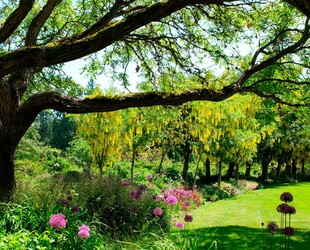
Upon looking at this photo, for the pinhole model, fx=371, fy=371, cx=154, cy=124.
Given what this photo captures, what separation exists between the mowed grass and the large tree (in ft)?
8.20

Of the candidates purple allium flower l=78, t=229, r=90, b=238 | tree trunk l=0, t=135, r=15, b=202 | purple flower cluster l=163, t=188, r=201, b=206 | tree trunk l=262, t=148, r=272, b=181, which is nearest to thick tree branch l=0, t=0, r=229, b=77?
purple allium flower l=78, t=229, r=90, b=238

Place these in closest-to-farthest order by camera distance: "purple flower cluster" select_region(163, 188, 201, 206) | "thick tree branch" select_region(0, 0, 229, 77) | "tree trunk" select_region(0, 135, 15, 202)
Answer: "thick tree branch" select_region(0, 0, 229, 77)
"tree trunk" select_region(0, 135, 15, 202)
"purple flower cluster" select_region(163, 188, 201, 206)

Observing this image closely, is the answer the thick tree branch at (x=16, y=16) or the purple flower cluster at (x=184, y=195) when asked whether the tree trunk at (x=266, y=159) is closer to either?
the purple flower cluster at (x=184, y=195)

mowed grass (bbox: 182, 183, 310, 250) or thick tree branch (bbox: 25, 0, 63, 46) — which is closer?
thick tree branch (bbox: 25, 0, 63, 46)

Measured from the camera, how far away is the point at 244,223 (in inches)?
495

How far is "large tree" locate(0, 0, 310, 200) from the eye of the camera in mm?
4316

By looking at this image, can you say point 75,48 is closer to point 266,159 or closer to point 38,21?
point 38,21

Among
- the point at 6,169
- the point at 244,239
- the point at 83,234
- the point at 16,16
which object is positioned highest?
the point at 16,16

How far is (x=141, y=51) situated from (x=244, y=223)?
A: 6.94 meters

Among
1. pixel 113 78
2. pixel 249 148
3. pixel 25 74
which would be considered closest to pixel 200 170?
pixel 249 148

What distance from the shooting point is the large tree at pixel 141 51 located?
4316mm

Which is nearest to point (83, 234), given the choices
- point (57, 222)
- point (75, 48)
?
point (57, 222)

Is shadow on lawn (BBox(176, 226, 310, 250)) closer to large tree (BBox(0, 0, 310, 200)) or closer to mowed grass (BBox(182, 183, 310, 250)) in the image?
mowed grass (BBox(182, 183, 310, 250))

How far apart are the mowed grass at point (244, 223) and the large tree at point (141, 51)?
2.50 metres
